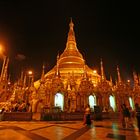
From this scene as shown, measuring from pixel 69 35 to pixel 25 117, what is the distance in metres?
46.9

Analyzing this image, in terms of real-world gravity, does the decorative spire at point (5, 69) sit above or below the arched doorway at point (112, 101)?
above

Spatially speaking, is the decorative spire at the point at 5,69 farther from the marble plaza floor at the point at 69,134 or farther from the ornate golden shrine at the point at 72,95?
the marble plaza floor at the point at 69,134

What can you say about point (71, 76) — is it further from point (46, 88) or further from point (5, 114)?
point (5, 114)

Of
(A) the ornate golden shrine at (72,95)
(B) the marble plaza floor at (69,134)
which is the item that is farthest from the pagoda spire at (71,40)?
(B) the marble plaza floor at (69,134)

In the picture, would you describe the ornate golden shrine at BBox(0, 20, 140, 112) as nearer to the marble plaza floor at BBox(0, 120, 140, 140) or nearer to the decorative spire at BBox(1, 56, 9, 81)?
the decorative spire at BBox(1, 56, 9, 81)

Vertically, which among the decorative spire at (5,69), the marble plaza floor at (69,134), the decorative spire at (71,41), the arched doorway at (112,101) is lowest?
the marble plaza floor at (69,134)

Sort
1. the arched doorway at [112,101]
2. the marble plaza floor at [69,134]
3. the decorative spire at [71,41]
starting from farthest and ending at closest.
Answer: the decorative spire at [71,41] → the arched doorway at [112,101] → the marble plaza floor at [69,134]

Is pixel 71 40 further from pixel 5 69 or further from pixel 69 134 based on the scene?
pixel 69 134

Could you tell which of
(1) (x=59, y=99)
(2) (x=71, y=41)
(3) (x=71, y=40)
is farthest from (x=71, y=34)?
(1) (x=59, y=99)

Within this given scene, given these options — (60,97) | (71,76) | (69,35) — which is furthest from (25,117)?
(69,35)

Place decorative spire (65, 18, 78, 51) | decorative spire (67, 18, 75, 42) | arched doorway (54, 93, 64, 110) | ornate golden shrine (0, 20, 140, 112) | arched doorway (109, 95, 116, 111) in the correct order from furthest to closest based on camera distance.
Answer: decorative spire (67, 18, 75, 42) < decorative spire (65, 18, 78, 51) < arched doorway (109, 95, 116, 111) < arched doorway (54, 93, 64, 110) < ornate golden shrine (0, 20, 140, 112)

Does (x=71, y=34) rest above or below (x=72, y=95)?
above

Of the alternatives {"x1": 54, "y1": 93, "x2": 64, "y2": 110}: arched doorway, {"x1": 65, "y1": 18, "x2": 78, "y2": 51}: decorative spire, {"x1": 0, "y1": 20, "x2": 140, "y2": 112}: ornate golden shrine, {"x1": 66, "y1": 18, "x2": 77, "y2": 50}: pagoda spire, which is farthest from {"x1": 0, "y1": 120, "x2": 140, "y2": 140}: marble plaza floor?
{"x1": 66, "y1": 18, "x2": 77, "y2": 50}: pagoda spire

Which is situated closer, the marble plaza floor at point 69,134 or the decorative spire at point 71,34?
the marble plaza floor at point 69,134
